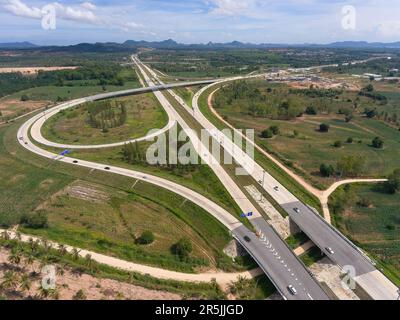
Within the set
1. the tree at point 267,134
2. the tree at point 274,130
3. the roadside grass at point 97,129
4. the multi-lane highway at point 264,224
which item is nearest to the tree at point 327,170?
the multi-lane highway at point 264,224

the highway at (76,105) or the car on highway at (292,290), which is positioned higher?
the highway at (76,105)

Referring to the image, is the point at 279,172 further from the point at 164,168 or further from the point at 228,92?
the point at 228,92

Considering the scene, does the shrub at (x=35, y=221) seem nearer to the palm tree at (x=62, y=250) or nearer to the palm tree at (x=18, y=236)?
the palm tree at (x=18, y=236)

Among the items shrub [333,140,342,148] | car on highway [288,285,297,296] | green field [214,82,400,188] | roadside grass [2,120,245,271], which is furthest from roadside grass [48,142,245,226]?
shrub [333,140,342,148]

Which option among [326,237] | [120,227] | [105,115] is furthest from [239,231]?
[105,115]

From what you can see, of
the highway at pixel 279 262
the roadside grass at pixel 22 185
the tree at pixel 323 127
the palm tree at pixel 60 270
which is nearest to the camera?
the highway at pixel 279 262

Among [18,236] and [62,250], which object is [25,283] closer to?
[62,250]

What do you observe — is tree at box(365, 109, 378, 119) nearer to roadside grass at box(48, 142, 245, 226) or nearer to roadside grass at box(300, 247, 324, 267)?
roadside grass at box(48, 142, 245, 226)
